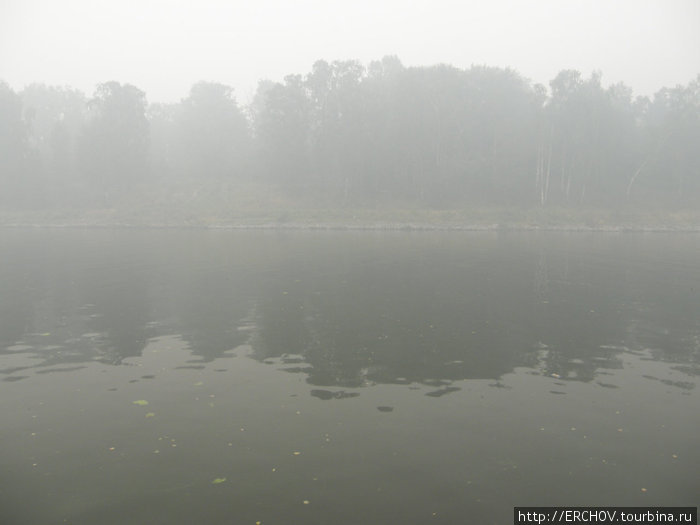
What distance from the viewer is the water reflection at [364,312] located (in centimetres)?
1480

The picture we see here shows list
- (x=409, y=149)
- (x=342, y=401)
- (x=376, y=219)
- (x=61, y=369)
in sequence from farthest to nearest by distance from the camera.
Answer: (x=409, y=149) < (x=376, y=219) < (x=61, y=369) < (x=342, y=401)

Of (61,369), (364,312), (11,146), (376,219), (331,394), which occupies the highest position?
(11,146)

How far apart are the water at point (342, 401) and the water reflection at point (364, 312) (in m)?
0.14

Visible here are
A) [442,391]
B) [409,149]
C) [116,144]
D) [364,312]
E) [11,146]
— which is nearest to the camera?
[442,391]

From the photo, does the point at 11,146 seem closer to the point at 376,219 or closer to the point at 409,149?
the point at 376,219

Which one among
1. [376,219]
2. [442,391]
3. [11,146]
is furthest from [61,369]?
[11,146]

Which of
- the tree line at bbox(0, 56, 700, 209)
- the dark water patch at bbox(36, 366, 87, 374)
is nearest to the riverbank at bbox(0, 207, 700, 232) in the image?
the tree line at bbox(0, 56, 700, 209)

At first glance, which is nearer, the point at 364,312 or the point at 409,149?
the point at 364,312

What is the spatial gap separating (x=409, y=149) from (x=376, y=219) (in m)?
20.9

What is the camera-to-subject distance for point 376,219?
75625 millimetres

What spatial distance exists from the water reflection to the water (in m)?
0.14

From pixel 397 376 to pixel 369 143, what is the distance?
8098 centimetres

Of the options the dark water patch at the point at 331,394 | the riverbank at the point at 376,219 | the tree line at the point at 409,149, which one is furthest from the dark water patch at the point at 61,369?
the tree line at the point at 409,149

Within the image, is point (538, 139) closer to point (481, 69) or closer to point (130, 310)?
point (481, 69)
